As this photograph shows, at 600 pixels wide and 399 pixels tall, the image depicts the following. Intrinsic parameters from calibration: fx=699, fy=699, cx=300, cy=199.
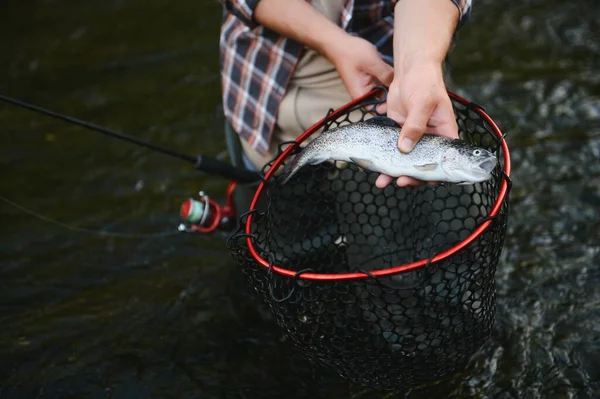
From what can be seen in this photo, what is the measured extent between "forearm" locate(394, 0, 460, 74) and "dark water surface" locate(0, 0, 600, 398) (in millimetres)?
1034

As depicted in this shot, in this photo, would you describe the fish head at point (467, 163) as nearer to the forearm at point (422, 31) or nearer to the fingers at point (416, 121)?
the fingers at point (416, 121)

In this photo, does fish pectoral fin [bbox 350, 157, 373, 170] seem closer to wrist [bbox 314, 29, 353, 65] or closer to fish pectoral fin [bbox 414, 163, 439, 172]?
fish pectoral fin [bbox 414, 163, 439, 172]

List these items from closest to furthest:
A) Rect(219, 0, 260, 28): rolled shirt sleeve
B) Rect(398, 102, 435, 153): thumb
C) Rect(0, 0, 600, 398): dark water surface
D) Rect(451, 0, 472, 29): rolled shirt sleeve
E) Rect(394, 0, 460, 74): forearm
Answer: Rect(398, 102, 435, 153): thumb → Rect(394, 0, 460, 74): forearm → Rect(451, 0, 472, 29): rolled shirt sleeve → Rect(219, 0, 260, 28): rolled shirt sleeve → Rect(0, 0, 600, 398): dark water surface

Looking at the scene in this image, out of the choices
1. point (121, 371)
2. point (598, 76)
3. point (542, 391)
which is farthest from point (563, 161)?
point (121, 371)

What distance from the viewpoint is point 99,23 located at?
523cm

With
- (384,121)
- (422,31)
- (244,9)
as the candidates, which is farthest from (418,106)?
(244,9)

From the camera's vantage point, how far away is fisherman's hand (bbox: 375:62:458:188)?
5.44 ft

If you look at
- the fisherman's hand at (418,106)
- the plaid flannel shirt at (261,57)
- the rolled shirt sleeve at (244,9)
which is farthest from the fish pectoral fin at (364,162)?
the rolled shirt sleeve at (244,9)

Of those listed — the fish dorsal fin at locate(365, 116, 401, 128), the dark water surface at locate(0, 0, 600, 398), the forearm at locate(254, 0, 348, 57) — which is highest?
the forearm at locate(254, 0, 348, 57)

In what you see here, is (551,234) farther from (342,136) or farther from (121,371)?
(121,371)

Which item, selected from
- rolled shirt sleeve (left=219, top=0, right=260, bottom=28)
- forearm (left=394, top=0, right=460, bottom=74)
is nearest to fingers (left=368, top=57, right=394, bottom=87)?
forearm (left=394, top=0, right=460, bottom=74)

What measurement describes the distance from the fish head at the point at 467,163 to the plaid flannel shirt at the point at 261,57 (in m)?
0.60

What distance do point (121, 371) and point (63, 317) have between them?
0.44 m

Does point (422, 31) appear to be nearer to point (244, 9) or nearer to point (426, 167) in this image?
point (426, 167)
